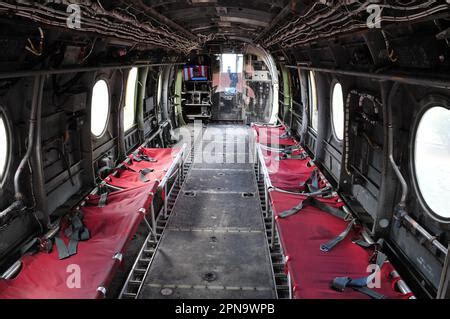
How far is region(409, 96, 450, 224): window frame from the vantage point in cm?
354

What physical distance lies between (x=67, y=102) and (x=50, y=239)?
2091mm

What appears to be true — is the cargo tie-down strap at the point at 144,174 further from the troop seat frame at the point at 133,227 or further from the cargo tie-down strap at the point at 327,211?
the cargo tie-down strap at the point at 327,211

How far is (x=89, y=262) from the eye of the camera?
4141 millimetres

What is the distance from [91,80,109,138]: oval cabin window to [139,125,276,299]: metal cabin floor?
7.02ft

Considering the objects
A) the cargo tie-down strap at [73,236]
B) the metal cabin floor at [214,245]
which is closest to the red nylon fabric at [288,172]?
the metal cabin floor at [214,245]

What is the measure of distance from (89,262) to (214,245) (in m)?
2.22

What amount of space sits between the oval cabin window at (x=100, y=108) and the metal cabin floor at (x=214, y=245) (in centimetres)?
214

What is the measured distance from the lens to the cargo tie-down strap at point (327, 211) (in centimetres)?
457

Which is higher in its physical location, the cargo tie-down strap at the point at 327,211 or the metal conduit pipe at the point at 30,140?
the metal conduit pipe at the point at 30,140

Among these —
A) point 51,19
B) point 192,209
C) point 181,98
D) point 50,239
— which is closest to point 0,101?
point 51,19

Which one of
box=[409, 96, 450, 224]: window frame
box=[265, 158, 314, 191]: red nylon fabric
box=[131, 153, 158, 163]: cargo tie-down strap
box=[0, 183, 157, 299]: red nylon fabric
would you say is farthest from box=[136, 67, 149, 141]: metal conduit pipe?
box=[409, 96, 450, 224]: window frame

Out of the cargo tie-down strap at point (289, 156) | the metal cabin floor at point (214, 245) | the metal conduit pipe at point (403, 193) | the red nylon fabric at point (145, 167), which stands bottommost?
the metal cabin floor at point (214, 245)

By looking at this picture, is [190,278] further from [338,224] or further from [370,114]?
[370,114]

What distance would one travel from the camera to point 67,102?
5516mm
